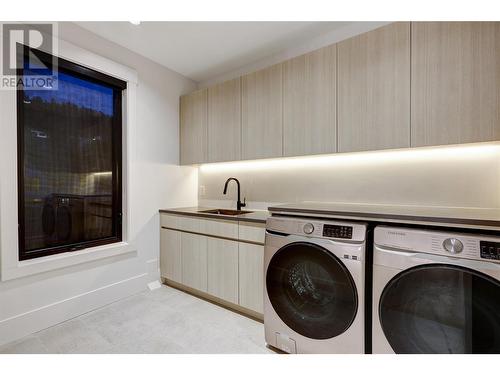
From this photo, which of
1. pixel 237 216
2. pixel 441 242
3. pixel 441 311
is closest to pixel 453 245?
pixel 441 242

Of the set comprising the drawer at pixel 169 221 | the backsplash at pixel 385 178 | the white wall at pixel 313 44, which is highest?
the white wall at pixel 313 44

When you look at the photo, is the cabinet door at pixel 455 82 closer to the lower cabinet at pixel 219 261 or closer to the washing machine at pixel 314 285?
the washing machine at pixel 314 285

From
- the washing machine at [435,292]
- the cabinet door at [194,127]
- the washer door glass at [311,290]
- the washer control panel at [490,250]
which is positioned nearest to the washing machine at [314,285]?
the washer door glass at [311,290]

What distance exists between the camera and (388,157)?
6.54 ft

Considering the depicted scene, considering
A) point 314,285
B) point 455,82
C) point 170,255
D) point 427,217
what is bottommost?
point 170,255

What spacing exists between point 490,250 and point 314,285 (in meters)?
0.87

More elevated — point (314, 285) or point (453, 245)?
point (453, 245)

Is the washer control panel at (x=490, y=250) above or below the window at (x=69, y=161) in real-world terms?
below

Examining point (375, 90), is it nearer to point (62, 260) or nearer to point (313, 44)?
point (313, 44)

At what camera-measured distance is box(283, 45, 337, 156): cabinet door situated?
1897mm

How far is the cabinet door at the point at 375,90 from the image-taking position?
1.61 metres

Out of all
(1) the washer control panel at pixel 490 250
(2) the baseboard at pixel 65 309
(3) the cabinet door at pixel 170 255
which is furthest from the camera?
(3) the cabinet door at pixel 170 255

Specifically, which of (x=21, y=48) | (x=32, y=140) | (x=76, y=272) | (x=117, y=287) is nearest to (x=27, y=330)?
(x=76, y=272)

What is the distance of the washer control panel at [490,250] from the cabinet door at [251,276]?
1306 mm
